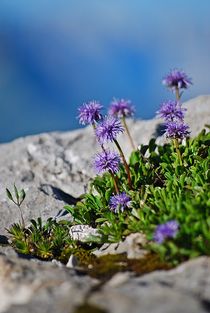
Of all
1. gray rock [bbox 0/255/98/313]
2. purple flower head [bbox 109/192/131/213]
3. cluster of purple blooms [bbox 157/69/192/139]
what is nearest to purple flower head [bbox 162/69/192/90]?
cluster of purple blooms [bbox 157/69/192/139]

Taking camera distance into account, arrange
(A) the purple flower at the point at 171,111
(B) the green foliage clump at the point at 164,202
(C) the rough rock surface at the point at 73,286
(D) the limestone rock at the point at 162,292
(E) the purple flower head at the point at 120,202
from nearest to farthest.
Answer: (D) the limestone rock at the point at 162,292 < (C) the rough rock surface at the point at 73,286 < (B) the green foliage clump at the point at 164,202 < (E) the purple flower head at the point at 120,202 < (A) the purple flower at the point at 171,111

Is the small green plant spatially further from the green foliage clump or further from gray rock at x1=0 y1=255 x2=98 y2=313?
gray rock at x1=0 y1=255 x2=98 y2=313

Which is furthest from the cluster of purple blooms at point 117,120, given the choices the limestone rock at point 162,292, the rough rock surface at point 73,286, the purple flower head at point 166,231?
the limestone rock at point 162,292

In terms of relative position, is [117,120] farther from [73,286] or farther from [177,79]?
[73,286]

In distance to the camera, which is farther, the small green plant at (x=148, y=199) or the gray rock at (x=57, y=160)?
the gray rock at (x=57, y=160)

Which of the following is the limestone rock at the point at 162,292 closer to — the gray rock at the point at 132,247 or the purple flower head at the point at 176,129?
the gray rock at the point at 132,247

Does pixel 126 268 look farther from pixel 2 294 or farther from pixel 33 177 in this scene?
pixel 33 177

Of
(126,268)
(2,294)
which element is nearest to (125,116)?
(126,268)
